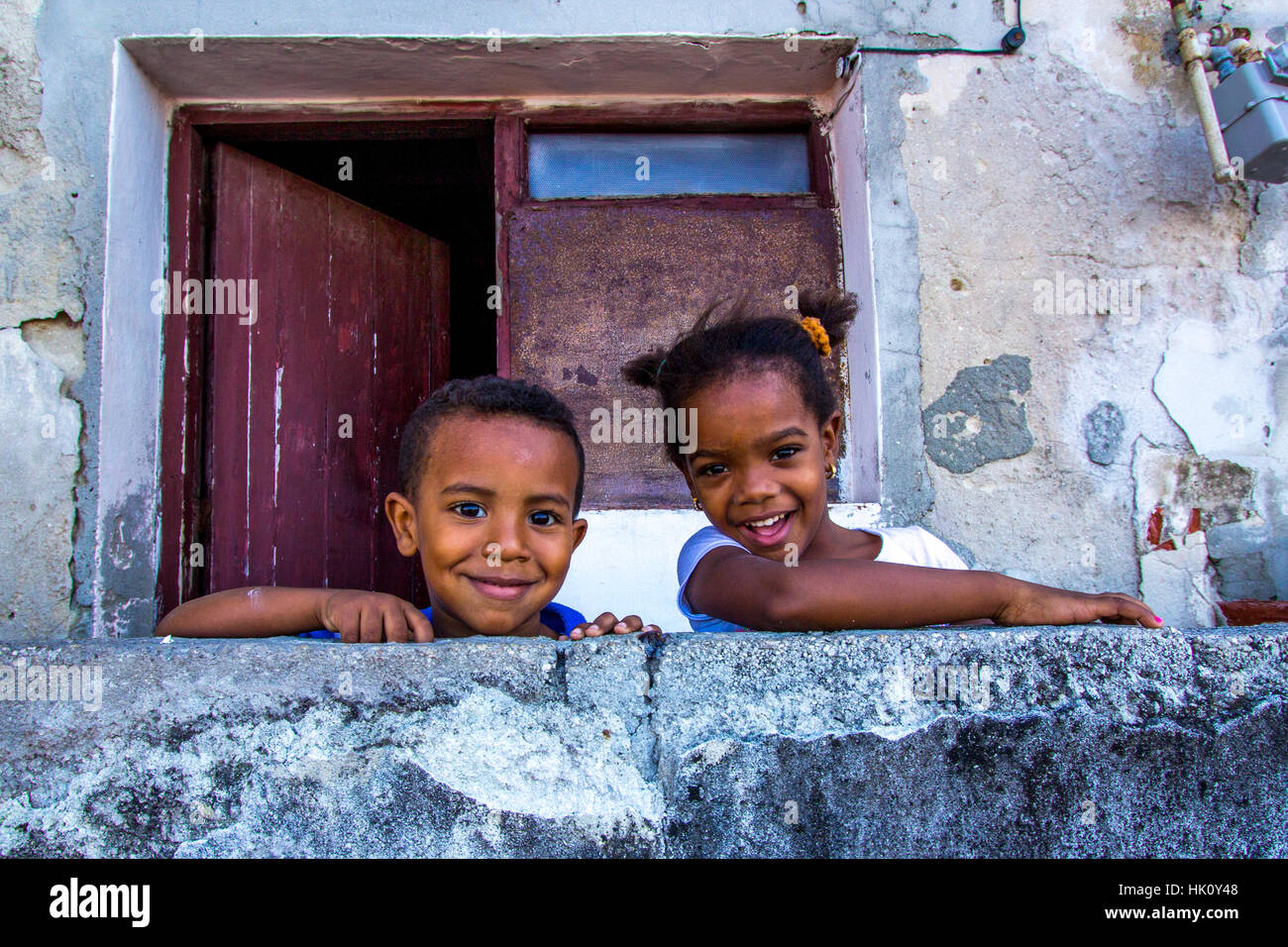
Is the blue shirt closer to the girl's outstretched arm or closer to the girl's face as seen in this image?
the girl's face

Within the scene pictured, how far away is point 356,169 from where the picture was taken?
4098 mm

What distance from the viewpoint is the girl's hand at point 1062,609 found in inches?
56.7

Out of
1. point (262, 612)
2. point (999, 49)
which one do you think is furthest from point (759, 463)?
point (999, 49)

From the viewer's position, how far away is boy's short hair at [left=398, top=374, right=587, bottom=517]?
5.93 ft

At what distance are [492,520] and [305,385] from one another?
190cm

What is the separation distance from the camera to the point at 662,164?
3164mm

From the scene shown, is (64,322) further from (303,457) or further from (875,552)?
(875,552)

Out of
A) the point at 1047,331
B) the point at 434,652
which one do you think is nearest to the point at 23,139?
the point at 434,652

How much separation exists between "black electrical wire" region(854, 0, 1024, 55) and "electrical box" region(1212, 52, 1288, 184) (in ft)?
2.19

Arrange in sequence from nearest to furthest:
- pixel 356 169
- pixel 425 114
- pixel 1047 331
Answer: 1. pixel 1047 331
2. pixel 425 114
3. pixel 356 169

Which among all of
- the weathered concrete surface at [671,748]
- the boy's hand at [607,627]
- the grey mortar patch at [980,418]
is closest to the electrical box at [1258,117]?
the grey mortar patch at [980,418]

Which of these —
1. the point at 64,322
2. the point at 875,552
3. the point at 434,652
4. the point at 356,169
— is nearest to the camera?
the point at 434,652

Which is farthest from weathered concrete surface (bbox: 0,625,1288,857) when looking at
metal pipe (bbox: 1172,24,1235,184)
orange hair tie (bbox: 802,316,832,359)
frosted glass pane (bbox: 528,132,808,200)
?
frosted glass pane (bbox: 528,132,808,200)
